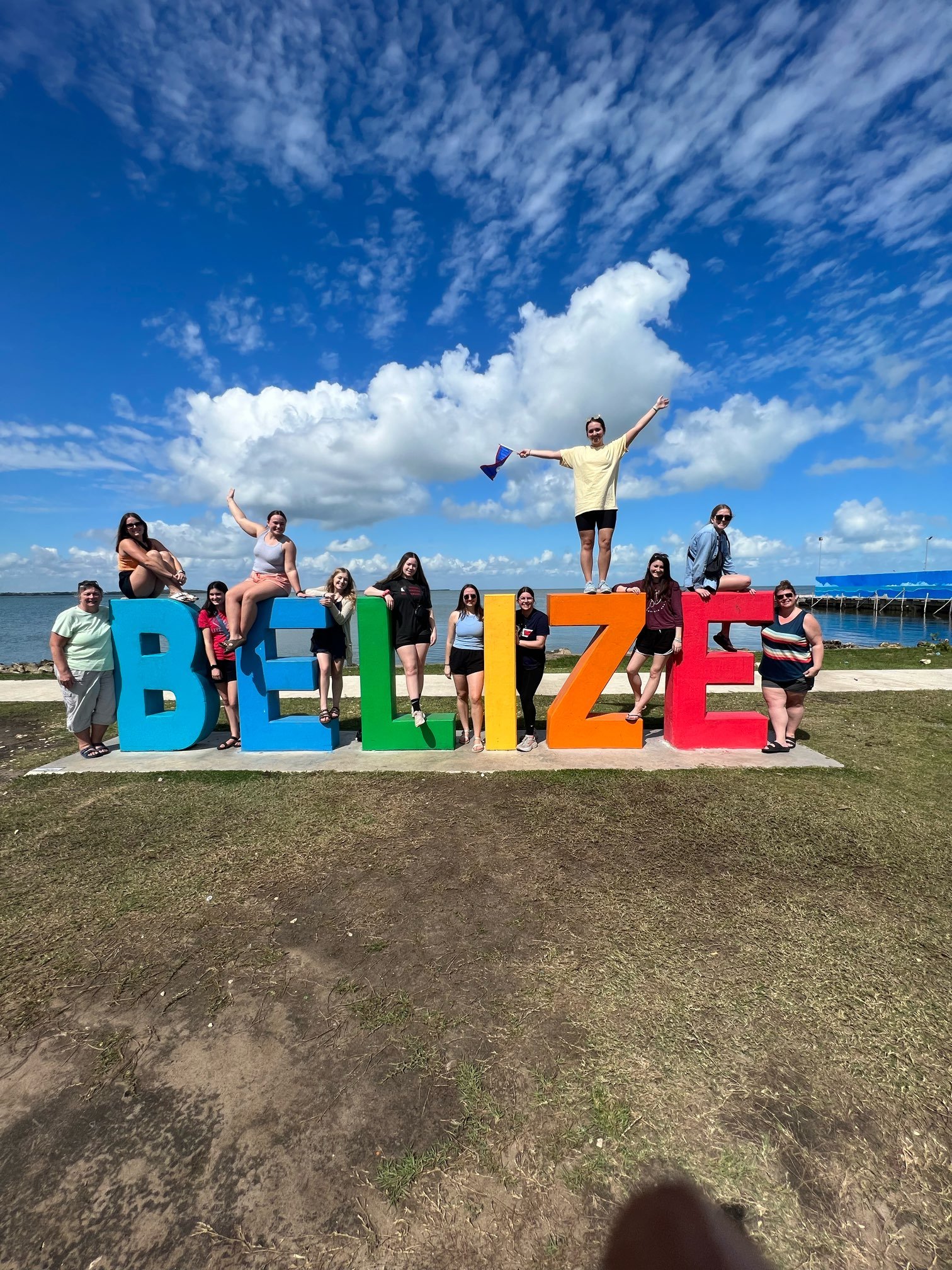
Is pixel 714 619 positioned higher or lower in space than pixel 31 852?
higher

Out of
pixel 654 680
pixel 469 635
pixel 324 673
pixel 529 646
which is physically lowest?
pixel 654 680

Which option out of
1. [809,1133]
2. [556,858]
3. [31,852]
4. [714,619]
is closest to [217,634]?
[31,852]

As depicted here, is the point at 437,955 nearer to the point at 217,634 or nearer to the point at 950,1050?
the point at 950,1050

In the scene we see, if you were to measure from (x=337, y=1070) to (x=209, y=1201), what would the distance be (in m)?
0.58

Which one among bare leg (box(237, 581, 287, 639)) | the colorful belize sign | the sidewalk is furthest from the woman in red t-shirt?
the sidewalk

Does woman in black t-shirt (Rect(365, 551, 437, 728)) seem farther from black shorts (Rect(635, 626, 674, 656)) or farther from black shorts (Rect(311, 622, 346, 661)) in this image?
black shorts (Rect(635, 626, 674, 656))

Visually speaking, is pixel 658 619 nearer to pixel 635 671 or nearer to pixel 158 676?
pixel 635 671

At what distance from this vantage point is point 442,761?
662 centimetres

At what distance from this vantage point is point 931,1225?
1793 mm

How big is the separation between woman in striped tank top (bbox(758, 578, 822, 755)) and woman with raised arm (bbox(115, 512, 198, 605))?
741cm

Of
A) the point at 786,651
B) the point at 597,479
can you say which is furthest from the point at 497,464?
the point at 786,651

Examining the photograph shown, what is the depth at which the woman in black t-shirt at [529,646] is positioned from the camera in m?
7.01

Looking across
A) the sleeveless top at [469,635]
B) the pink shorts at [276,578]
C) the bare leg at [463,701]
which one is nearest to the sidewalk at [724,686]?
the bare leg at [463,701]

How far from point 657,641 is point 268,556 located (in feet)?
16.7
